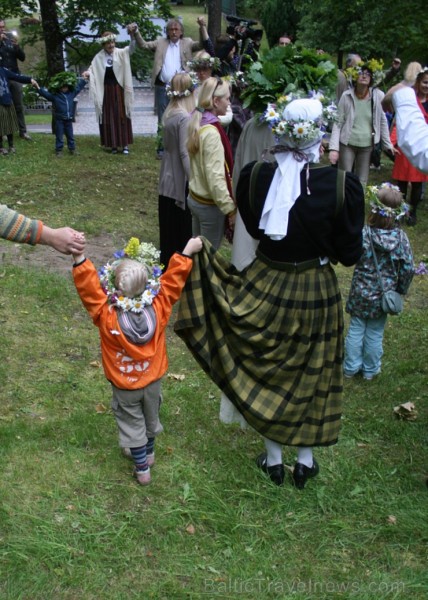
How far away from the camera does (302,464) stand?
364 cm

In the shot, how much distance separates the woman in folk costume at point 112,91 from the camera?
1077 centimetres

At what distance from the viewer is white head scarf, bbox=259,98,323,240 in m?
3.09

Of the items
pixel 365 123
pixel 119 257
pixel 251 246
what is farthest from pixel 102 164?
pixel 119 257

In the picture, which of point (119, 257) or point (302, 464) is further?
point (302, 464)

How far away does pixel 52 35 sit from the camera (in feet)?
42.4

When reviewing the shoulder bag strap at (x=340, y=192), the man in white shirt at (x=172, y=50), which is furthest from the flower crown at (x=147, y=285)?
the man in white shirt at (x=172, y=50)

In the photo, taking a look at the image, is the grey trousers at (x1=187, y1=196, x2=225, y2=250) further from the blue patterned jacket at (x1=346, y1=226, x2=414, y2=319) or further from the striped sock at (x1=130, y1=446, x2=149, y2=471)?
the striped sock at (x1=130, y1=446, x2=149, y2=471)

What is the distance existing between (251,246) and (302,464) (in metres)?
1.75

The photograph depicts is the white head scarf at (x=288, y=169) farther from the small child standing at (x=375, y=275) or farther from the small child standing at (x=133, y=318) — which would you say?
the small child standing at (x=375, y=275)

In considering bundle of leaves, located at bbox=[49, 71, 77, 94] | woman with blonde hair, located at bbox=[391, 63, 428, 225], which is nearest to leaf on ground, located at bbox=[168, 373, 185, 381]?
woman with blonde hair, located at bbox=[391, 63, 428, 225]

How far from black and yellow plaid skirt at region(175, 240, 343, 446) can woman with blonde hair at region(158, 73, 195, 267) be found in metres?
2.55

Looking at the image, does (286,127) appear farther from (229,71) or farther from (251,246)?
(229,71)

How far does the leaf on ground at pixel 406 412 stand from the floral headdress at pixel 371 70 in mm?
5662

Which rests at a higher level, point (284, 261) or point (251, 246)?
point (284, 261)
